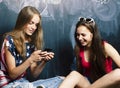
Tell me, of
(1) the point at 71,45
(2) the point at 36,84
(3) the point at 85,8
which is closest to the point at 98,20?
(3) the point at 85,8

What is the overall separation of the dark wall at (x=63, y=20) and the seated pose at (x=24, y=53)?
0.03m

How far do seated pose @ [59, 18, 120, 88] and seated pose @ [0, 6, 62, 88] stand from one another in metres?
0.11

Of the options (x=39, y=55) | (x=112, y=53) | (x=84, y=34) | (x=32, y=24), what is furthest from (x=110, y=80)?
(x=32, y=24)

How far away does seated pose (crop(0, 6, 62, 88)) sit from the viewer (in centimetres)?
147

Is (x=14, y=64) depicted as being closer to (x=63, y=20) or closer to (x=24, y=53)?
(x=24, y=53)

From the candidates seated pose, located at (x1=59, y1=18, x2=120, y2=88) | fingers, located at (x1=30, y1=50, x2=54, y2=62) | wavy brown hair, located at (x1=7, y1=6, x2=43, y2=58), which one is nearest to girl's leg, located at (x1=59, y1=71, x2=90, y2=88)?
seated pose, located at (x1=59, y1=18, x2=120, y2=88)

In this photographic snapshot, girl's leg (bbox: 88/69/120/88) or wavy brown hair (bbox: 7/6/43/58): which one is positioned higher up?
wavy brown hair (bbox: 7/6/43/58)

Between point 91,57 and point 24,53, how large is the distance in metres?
0.36

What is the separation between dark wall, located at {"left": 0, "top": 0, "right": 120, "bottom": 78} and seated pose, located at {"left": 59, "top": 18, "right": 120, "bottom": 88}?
0.04 m

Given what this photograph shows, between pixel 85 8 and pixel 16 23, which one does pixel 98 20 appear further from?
pixel 16 23

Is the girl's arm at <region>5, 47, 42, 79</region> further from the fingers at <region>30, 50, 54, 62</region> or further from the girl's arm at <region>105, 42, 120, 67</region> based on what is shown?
the girl's arm at <region>105, 42, 120, 67</region>

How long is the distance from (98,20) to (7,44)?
50 cm

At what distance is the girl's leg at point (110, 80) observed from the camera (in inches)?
56.2

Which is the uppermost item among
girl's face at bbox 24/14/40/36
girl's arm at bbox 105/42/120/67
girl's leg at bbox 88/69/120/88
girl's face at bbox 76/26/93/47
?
girl's face at bbox 24/14/40/36
